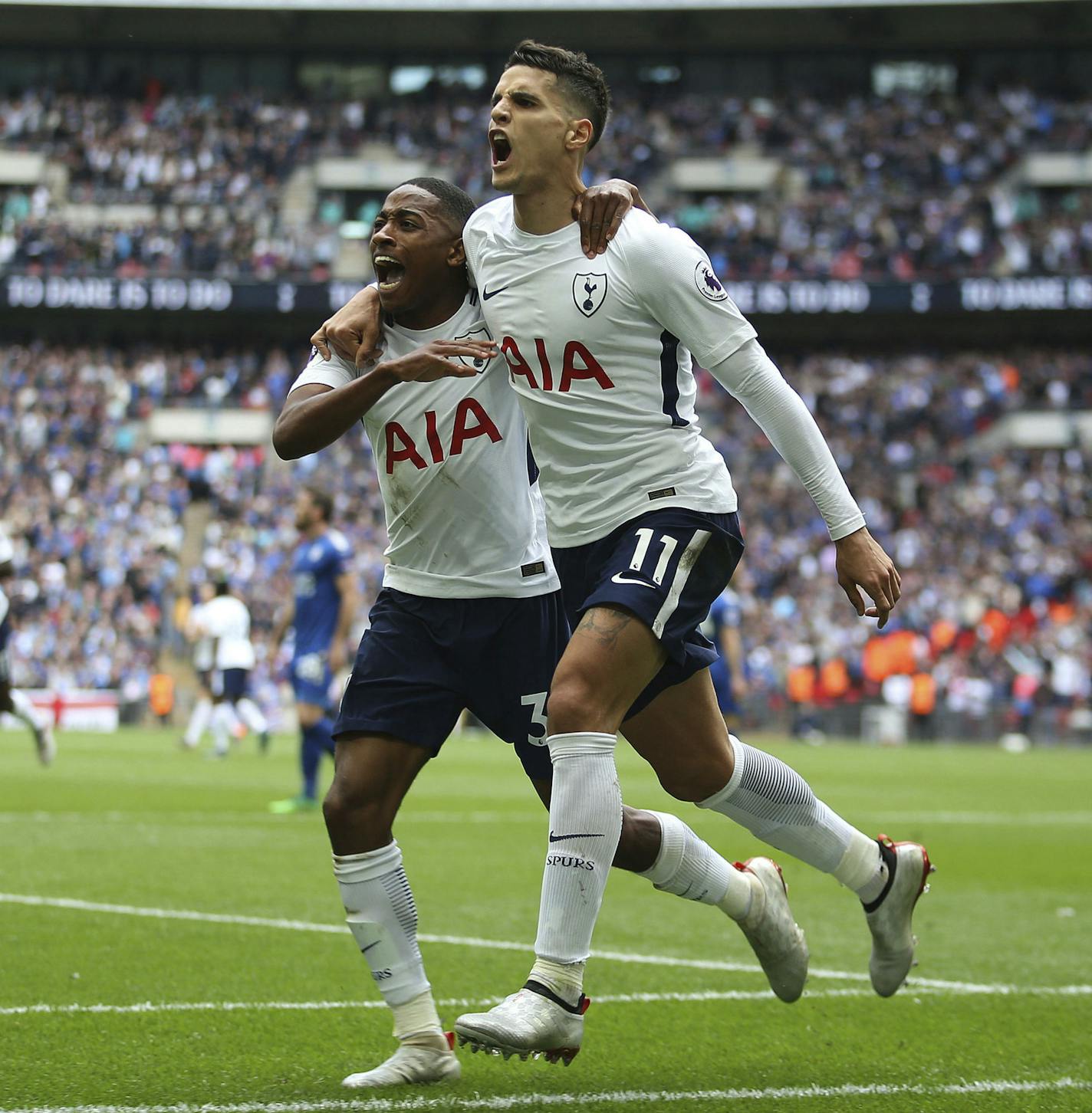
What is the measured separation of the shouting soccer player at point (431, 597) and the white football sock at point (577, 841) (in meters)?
0.42

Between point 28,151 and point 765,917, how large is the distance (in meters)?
40.8

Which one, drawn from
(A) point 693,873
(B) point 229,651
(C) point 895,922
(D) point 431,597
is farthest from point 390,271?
(B) point 229,651

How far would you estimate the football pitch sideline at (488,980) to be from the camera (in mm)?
4164

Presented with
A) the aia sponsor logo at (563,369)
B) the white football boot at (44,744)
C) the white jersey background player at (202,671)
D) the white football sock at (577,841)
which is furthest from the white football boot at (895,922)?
the white jersey background player at (202,671)

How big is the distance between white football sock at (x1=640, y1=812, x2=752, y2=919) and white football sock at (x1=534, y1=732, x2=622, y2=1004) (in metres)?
0.54

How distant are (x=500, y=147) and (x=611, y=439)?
31.2 inches

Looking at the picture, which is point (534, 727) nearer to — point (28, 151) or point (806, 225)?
point (806, 225)

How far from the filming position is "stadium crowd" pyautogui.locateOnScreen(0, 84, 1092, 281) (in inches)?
1559

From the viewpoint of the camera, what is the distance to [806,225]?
40562mm

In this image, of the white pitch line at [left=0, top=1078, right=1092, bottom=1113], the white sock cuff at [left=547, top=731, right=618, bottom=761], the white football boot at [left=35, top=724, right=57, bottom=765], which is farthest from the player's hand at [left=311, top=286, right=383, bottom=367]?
the white football boot at [left=35, top=724, right=57, bottom=765]

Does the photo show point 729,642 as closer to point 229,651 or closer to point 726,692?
point 726,692

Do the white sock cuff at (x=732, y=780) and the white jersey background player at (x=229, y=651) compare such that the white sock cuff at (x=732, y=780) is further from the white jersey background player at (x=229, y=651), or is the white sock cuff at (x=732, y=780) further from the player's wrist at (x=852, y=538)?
the white jersey background player at (x=229, y=651)

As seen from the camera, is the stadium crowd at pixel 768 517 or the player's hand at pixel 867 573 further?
the stadium crowd at pixel 768 517

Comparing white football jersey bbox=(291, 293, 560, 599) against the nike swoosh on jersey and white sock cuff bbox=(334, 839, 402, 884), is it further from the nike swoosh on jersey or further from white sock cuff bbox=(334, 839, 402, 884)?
white sock cuff bbox=(334, 839, 402, 884)
